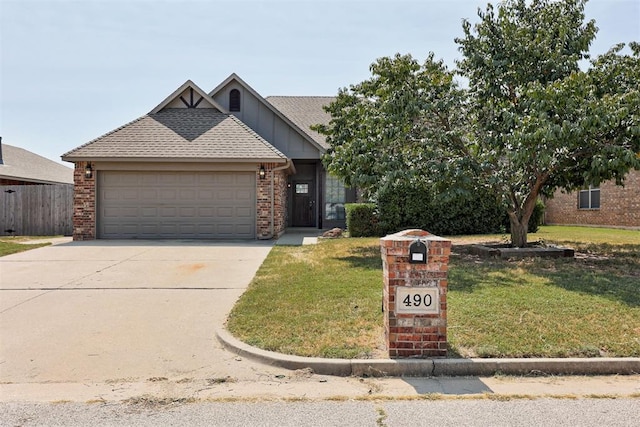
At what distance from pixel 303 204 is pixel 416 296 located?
16.0 m


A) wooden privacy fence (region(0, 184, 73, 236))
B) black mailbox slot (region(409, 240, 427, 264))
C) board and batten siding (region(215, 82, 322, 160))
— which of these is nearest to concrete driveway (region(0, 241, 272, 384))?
black mailbox slot (region(409, 240, 427, 264))

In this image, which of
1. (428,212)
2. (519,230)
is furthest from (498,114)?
(428,212)

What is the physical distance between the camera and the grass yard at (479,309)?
14.7ft

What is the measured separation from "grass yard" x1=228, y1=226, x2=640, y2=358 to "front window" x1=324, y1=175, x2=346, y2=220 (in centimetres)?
1007

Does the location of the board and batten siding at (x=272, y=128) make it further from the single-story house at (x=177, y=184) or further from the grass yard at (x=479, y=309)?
the grass yard at (x=479, y=309)

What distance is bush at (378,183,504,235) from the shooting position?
15.3m

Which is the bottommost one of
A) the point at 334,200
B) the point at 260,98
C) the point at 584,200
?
the point at 334,200

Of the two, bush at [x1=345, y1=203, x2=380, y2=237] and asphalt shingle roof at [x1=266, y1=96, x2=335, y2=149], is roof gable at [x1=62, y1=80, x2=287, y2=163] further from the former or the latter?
→ asphalt shingle roof at [x1=266, y1=96, x2=335, y2=149]

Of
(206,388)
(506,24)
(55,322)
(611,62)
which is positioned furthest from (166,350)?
(611,62)

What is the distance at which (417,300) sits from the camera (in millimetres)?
4328

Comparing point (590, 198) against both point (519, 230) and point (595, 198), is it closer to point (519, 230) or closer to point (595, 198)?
point (595, 198)

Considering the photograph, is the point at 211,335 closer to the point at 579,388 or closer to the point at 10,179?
the point at 579,388

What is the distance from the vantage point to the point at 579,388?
383 cm

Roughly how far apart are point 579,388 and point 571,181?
26.6 feet
